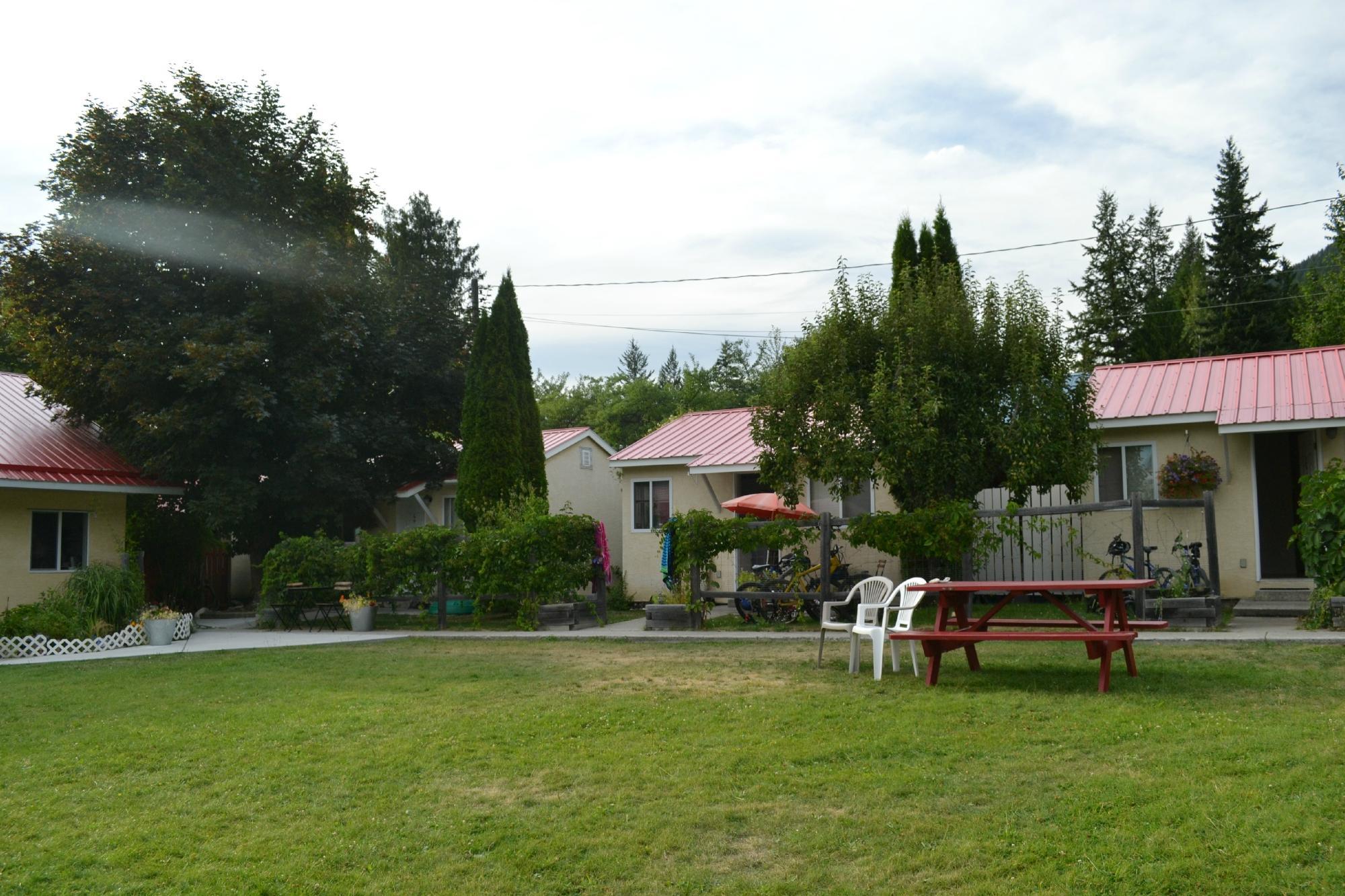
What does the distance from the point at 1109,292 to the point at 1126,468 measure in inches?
1044

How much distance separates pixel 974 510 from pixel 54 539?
1505cm

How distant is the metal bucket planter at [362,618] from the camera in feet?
56.3

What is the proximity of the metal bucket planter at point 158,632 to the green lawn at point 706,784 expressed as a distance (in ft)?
19.3

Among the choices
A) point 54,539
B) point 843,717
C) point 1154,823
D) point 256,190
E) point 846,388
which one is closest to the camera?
point 1154,823

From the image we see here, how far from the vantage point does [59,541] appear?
17922mm

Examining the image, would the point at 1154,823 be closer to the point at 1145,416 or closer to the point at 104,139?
the point at 1145,416

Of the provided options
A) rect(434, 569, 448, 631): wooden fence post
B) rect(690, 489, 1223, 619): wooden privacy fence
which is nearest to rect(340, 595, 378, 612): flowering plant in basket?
rect(434, 569, 448, 631): wooden fence post

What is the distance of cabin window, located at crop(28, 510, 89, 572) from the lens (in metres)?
17.6

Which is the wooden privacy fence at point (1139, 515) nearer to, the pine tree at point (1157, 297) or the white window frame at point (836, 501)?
the white window frame at point (836, 501)

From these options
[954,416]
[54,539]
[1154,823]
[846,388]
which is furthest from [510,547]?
[1154,823]

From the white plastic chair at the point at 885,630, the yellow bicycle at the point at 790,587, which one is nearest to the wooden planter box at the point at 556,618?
the yellow bicycle at the point at 790,587

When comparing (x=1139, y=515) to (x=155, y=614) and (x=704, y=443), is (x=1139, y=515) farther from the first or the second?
(x=155, y=614)

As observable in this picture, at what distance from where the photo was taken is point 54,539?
17922mm

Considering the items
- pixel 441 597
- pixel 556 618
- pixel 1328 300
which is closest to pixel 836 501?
pixel 556 618
